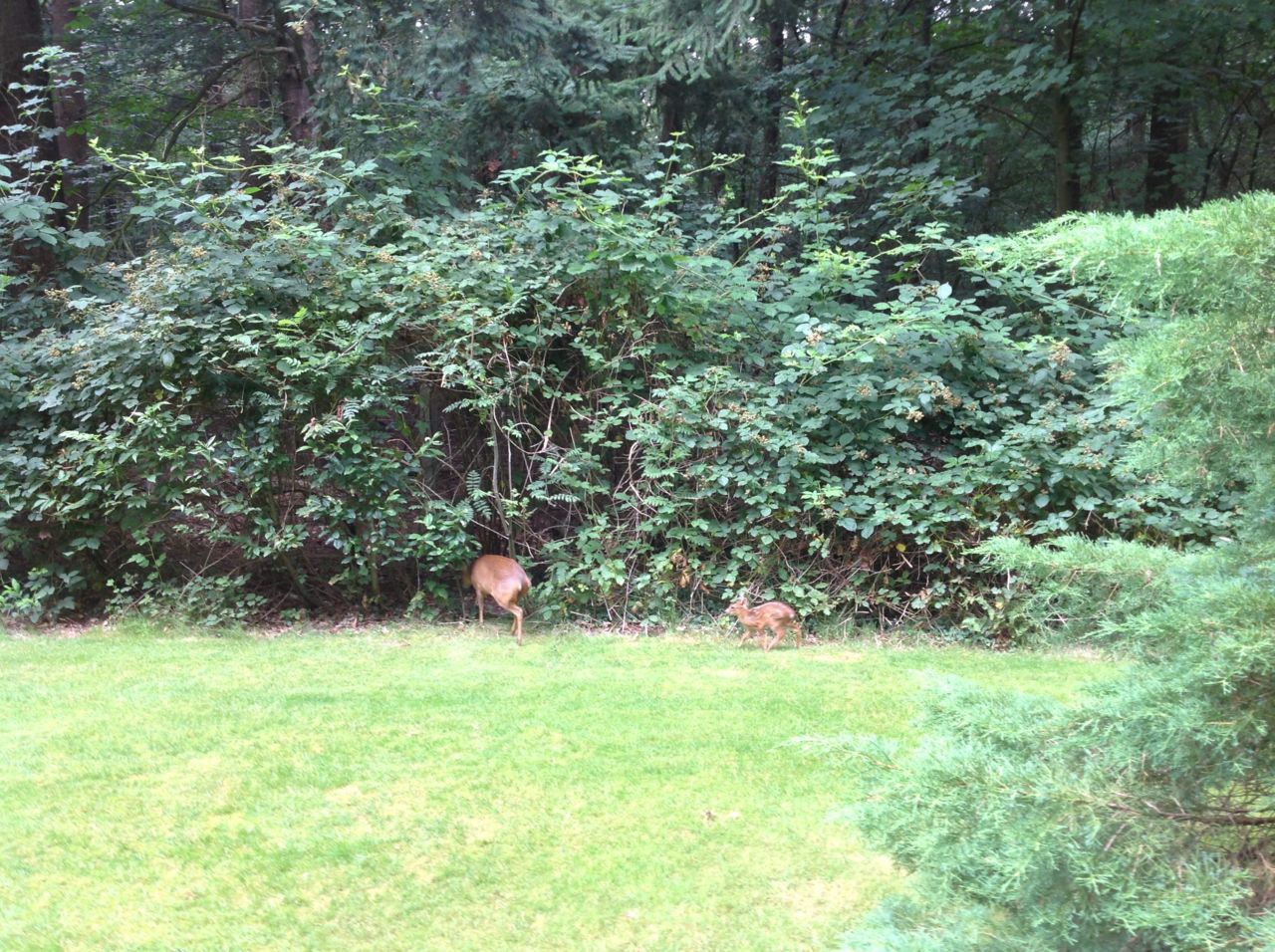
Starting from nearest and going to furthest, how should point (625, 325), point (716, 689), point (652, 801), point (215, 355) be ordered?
point (652, 801), point (716, 689), point (215, 355), point (625, 325)

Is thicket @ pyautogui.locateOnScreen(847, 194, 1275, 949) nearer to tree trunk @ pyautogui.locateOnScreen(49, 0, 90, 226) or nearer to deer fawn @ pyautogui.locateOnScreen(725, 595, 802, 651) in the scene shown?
deer fawn @ pyautogui.locateOnScreen(725, 595, 802, 651)

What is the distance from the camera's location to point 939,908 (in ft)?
6.84

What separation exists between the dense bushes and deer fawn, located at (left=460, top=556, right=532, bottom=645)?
0.29 meters

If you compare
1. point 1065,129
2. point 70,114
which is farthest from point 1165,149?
point 70,114

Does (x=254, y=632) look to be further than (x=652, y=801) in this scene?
Yes

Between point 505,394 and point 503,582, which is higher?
point 505,394

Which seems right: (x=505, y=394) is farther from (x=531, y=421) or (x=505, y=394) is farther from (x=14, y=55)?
(x=14, y=55)

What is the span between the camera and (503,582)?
637 cm

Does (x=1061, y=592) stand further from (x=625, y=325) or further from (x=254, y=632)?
(x=254, y=632)

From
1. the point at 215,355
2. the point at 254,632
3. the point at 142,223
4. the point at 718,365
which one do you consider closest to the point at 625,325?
the point at 718,365

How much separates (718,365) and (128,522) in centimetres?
469

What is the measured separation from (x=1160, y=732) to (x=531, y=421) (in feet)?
19.7

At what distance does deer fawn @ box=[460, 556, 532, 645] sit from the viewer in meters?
6.31

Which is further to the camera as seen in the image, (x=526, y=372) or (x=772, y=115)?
(x=772, y=115)
